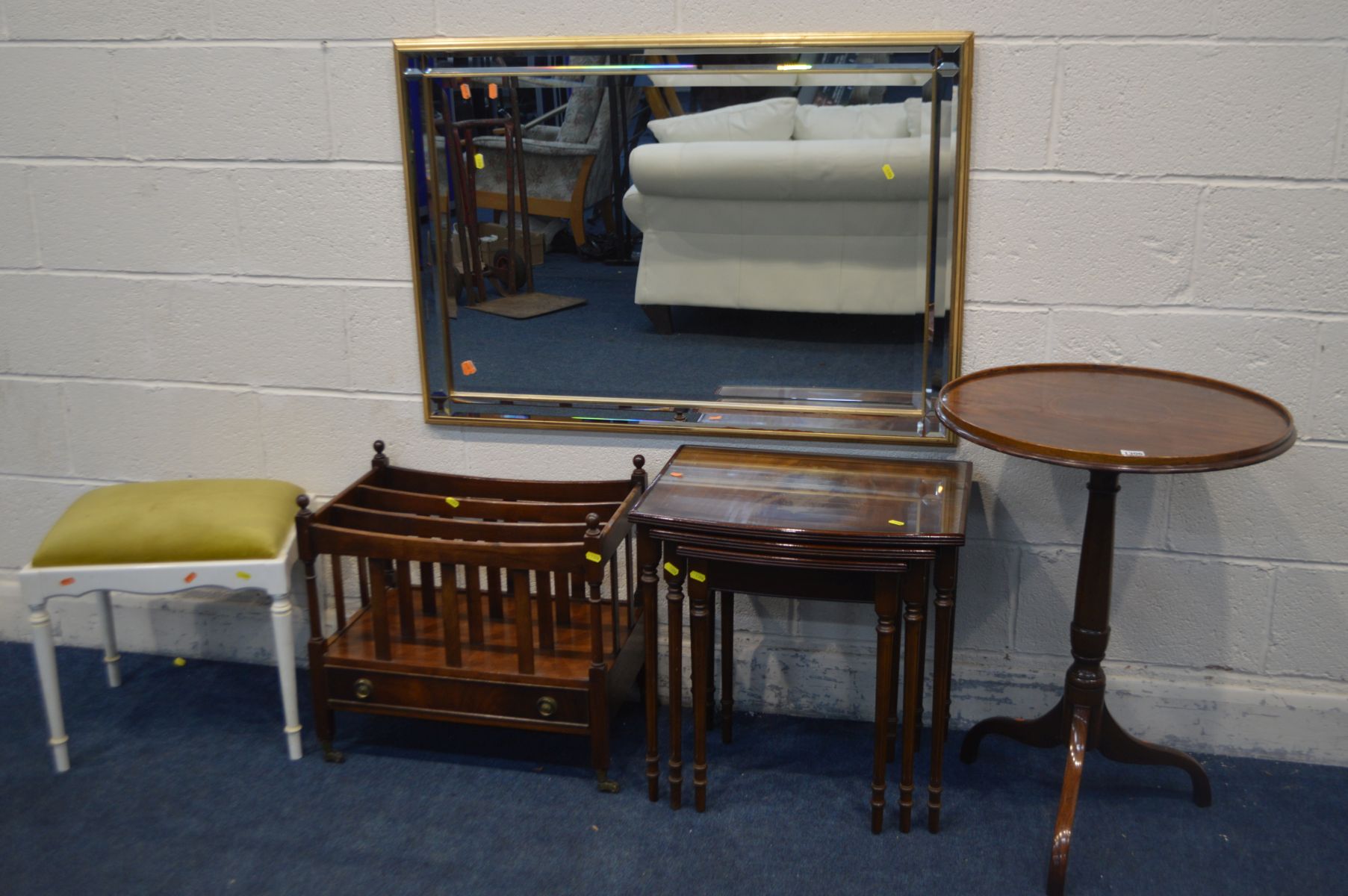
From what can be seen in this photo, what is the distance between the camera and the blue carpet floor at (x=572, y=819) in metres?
2.15

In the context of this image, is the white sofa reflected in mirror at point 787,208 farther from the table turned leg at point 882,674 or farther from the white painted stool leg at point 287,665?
the white painted stool leg at point 287,665

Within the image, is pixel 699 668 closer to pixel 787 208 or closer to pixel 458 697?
pixel 458 697

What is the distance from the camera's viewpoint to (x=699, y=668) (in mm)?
2217

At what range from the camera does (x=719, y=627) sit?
268 centimetres

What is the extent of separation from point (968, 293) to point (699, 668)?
2.85 ft

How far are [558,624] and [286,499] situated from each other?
0.63 m

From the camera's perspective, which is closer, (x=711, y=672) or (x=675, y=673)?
(x=675, y=673)

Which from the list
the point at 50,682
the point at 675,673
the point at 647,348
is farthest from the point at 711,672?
the point at 50,682

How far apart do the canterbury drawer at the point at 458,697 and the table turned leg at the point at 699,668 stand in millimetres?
220

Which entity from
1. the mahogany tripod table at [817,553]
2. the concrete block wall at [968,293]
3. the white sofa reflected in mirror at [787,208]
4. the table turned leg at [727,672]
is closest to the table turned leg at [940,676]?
the mahogany tripod table at [817,553]

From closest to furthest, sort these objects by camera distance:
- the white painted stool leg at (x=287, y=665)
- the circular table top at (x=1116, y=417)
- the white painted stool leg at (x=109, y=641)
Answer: the circular table top at (x=1116, y=417), the white painted stool leg at (x=287, y=665), the white painted stool leg at (x=109, y=641)

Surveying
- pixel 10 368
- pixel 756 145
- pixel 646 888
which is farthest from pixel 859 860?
pixel 10 368

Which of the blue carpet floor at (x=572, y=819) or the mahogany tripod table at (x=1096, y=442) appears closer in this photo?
the mahogany tripod table at (x=1096, y=442)

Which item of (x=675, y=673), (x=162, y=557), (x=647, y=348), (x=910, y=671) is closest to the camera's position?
(x=910, y=671)
